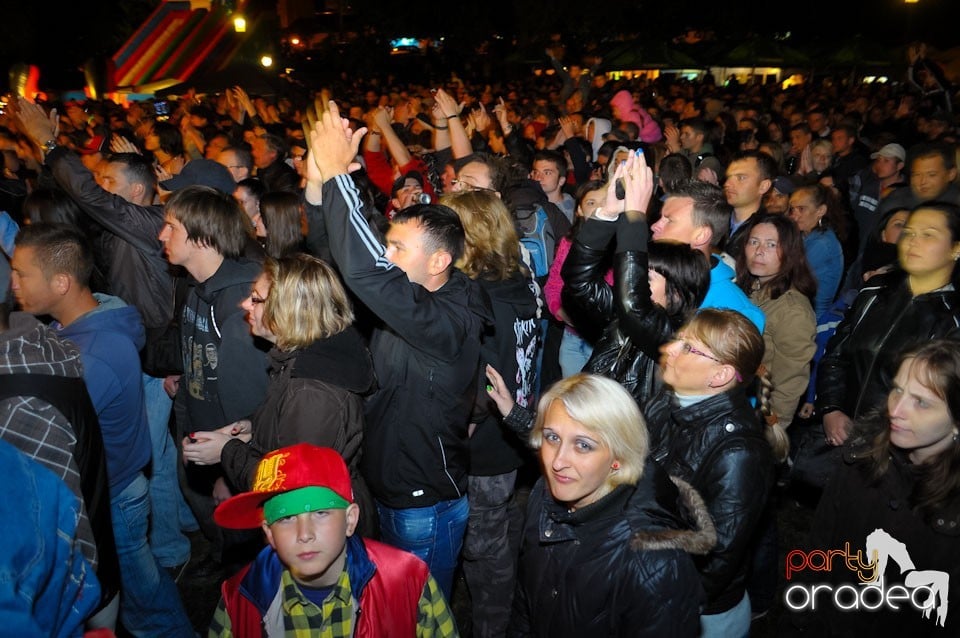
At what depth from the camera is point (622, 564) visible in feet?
6.38

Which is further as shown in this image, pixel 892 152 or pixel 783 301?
pixel 892 152

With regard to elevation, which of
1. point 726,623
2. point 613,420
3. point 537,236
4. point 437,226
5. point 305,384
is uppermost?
→ point 537,236

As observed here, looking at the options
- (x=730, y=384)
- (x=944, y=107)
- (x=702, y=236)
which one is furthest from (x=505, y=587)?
(x=944, y=107)

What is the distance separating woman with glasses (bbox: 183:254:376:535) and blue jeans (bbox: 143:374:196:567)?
63.5 inches

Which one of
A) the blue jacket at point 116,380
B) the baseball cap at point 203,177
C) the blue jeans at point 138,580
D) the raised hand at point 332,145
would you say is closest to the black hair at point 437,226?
the raised hand at point 332,145

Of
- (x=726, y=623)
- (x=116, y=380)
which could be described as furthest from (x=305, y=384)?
(x=726, y=623)

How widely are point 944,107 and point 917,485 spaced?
46.3 feet

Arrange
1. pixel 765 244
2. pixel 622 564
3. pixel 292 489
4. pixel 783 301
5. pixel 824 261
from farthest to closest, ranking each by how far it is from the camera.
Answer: pixel 824 261, pixel 765 244, pixel 783 301, pixel 292 489, pixel 622 564

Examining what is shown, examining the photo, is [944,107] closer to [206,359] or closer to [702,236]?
[702,236]

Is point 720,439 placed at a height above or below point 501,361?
below

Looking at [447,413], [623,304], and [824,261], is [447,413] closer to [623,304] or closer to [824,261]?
[623,304]

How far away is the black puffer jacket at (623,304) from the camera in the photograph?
2.81 m

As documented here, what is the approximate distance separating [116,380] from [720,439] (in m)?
2.61

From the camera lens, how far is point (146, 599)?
3246 millimetres
